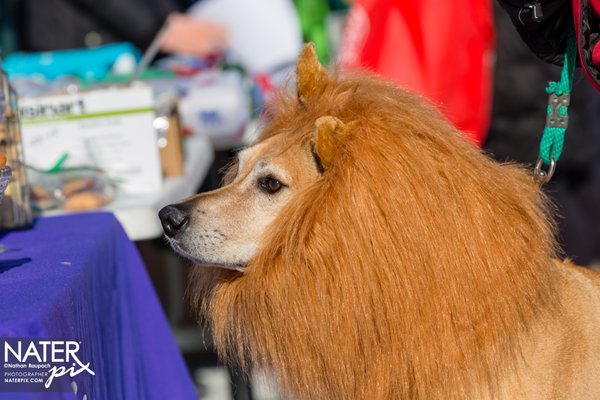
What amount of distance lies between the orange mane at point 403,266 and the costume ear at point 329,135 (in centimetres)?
2

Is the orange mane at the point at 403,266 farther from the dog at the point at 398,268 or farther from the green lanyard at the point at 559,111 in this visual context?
the green lanyard at the point at 559,111

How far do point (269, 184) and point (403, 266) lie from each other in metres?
0.47

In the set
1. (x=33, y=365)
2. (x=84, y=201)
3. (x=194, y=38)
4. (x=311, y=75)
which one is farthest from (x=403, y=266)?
(x=194, y=38)

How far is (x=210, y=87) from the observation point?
3.91 metres

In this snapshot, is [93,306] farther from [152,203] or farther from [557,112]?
[557,112]

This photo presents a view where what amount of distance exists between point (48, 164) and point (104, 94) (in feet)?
1.02

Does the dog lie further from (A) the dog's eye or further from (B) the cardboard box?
(B) the cardboard box

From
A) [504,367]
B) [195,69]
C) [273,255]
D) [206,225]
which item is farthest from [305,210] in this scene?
[195,69]

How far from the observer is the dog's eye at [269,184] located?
7.32 feet

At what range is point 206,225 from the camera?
2240 millimetres

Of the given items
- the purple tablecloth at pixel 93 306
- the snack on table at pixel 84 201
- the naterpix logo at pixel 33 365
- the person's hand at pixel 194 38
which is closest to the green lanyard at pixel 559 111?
the purple tablecloth at pixel 93 306

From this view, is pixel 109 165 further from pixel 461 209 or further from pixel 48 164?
pixel 461 209

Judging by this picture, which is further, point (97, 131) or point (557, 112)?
point (97, 131)

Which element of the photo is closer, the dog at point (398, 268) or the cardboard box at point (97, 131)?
the dog at point (398, 268)
